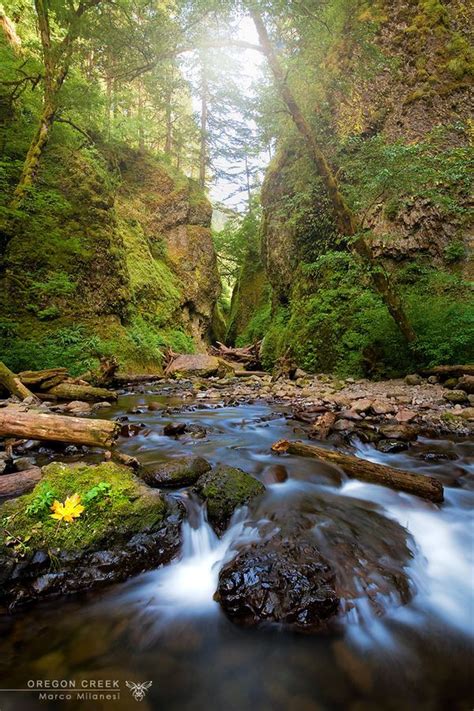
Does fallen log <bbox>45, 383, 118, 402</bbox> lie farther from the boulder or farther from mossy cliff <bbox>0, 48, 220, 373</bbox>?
the boulder

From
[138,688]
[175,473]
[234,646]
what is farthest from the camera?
[175,473]

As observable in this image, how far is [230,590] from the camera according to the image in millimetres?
1912

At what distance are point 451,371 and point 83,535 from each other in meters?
6.92

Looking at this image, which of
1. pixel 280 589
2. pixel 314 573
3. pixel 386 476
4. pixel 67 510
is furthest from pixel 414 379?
pixel 67 510

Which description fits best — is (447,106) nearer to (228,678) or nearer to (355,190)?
(355,190)

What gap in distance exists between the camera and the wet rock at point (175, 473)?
119 inches

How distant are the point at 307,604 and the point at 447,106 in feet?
40.9

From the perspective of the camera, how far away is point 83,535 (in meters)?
2.09

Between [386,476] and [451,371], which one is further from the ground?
[451,371]

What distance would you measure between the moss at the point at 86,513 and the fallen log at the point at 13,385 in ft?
14.7

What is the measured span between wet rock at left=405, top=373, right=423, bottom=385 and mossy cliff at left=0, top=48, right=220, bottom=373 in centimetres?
764

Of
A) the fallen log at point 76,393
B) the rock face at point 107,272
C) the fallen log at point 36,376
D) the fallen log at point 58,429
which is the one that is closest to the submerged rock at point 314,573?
the fallen log at point 58,429

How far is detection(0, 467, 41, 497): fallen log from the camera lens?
2634 millimetres

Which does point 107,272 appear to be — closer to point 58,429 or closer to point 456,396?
point 58,429
